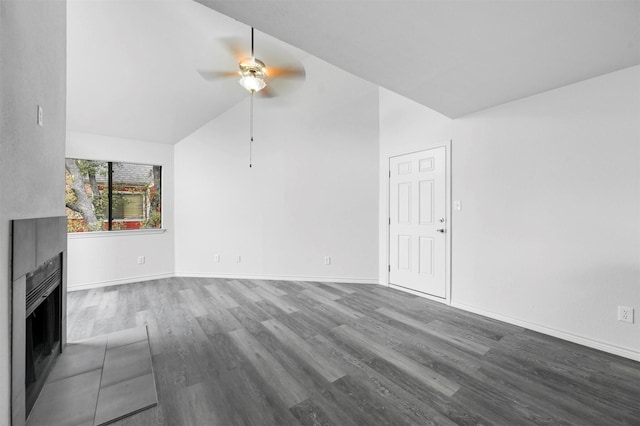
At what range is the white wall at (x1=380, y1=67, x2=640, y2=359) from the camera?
2229mm

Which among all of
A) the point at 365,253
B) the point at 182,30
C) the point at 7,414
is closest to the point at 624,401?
the point at 365,253

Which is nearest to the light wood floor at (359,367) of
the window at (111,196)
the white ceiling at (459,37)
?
the window at (111,196)

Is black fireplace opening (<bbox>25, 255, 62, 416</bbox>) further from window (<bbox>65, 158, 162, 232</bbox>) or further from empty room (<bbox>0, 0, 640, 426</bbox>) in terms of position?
window (<bbox>65, 158, 162, 232</bbox>)

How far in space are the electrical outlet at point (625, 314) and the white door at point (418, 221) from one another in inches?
60.6

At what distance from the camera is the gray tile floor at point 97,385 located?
1564 millimetres

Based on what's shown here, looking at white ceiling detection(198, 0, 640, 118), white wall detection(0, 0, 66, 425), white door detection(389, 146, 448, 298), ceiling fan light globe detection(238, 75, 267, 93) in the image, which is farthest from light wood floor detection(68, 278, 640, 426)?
ceiling fan light globe detection(238, 75, 267, 93)

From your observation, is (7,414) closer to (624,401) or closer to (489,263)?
(624,401)

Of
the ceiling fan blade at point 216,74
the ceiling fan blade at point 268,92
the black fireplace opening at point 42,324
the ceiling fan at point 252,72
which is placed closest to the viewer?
the black fireplace opening at point 42,324

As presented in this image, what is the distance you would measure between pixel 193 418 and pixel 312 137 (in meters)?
3.96

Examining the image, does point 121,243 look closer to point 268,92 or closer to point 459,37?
point 268,92

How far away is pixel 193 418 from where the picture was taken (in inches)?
60.7

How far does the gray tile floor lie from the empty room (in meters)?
0.02

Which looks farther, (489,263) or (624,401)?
(489,263)

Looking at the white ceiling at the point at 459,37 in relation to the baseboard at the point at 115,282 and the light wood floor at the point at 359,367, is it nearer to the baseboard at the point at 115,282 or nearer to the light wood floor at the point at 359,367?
the light wood floor at the point at 359,367
